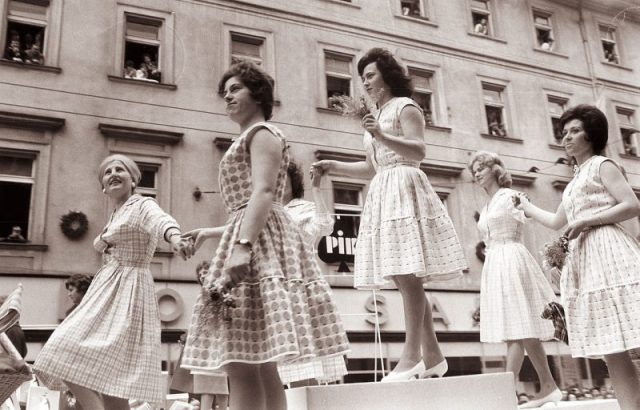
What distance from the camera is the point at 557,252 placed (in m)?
3.33

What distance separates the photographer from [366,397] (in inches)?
110

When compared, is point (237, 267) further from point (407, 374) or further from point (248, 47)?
point (248, 47)

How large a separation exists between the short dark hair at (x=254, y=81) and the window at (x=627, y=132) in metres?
12.7

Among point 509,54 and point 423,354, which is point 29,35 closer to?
point 423,354

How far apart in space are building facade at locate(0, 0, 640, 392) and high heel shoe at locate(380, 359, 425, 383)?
377 cm

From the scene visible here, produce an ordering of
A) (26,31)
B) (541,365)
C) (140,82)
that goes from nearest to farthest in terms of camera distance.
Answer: (541,365)
(26,31)
(140,82)

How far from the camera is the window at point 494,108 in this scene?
12.3 metres

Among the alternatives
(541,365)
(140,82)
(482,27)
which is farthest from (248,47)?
(541,365)

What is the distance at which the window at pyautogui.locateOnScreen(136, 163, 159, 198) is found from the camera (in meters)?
8.59

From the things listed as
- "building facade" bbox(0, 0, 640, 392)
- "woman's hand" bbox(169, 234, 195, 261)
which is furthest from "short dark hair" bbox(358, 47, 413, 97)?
"building facade" bbox(0, 0, 640, 392)

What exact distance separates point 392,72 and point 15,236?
5.76 m

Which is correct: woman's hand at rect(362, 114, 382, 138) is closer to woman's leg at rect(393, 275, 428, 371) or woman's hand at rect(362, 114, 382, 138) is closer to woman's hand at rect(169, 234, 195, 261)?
woman's leg at rect(393, 275, 428, 371)

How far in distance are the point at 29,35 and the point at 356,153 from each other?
545 centimetres

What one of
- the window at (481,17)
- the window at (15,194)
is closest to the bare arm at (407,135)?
the window at (15,194)
